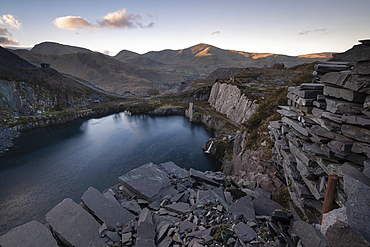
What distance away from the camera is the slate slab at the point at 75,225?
7.38m

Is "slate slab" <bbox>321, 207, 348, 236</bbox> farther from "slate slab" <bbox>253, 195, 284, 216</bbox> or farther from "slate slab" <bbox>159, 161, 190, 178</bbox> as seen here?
"slate slab" <bbox>159, 161, 190, 178</bbox>

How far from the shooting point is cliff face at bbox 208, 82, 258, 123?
36594 mm

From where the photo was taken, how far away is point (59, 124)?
6056 centimetres

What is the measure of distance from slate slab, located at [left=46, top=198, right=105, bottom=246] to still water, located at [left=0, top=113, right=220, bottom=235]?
17.2 meters

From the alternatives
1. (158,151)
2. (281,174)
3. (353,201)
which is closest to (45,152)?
(158,151)

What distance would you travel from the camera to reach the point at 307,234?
5332 mm

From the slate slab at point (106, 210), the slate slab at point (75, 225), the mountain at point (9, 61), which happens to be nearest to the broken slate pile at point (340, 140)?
the slate slab at point (106, 210)

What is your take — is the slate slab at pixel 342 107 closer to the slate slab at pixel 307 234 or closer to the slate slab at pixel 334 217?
the slate slab at pixel 334 217

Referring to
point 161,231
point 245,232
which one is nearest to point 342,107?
point 245,232

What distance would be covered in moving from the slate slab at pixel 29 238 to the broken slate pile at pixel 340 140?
12.0 m

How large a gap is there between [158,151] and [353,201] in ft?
111

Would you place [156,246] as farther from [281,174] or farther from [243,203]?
[281,174]

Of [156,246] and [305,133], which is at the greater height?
[305,133]

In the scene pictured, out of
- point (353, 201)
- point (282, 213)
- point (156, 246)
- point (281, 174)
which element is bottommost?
point (281, 174)
